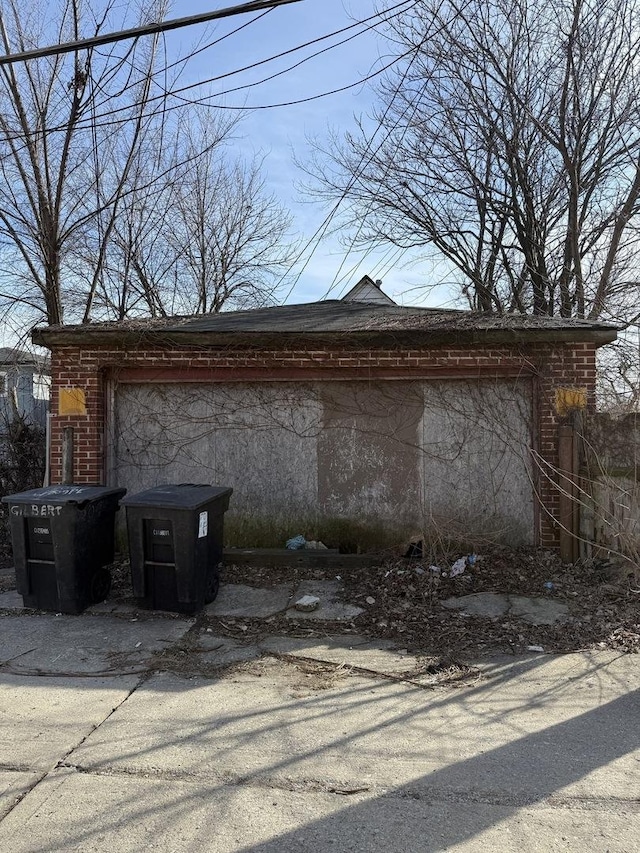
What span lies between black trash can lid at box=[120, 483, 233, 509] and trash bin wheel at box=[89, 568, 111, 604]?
2.60ft

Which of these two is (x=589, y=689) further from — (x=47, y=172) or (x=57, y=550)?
(x=47, y=172)

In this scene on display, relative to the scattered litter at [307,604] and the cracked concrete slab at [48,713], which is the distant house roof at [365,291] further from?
the cracked concrete slab at [48,713]

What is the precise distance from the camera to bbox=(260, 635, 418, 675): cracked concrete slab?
4.82 metres

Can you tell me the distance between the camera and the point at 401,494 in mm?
7852

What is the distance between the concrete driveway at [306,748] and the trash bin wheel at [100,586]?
832 millimetres

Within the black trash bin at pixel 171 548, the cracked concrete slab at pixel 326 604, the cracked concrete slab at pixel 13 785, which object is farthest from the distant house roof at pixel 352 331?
the cracked concrete slab at pixel 13 785

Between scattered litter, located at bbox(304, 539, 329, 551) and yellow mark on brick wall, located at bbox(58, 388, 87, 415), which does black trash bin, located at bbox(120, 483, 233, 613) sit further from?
yellow mark on brick wall, located at bbox(58, 388, 87, 415)

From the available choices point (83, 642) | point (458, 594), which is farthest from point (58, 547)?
point (458, 594)

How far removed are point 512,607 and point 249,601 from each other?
2453mm

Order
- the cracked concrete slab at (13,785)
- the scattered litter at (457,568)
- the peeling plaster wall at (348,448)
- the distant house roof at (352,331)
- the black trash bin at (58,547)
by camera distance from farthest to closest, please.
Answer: the peeling plaster wall at (348,448)
the distant house roof at (352,331)
the scattered litter at (457,568)
the black trash bin at (58,547)
the cracked concrete slab at (13,785)

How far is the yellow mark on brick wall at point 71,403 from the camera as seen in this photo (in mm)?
7805

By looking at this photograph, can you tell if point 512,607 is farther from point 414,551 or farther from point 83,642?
point 83,642

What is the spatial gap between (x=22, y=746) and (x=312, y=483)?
4.76 metres

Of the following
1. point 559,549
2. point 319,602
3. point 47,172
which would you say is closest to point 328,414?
point 319,602
